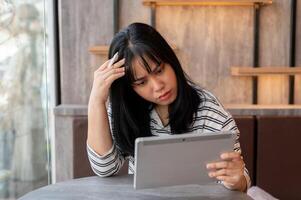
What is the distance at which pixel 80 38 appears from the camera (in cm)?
245

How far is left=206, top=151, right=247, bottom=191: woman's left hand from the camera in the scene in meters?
1.06

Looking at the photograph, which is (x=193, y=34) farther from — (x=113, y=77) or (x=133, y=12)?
(x=113, y=77)

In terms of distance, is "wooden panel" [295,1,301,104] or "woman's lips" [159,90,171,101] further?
"wooden panel" [295,1,301,104]

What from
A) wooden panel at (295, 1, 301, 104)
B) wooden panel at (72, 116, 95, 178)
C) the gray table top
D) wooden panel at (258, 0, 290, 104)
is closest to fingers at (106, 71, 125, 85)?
the gray table top

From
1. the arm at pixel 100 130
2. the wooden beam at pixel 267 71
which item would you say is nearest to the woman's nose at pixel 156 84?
the arm at pixel 100 130

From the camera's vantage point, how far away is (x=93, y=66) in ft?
8.09

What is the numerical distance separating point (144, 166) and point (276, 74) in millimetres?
1562

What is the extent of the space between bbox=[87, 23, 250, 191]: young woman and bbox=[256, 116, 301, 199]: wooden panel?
956 mm

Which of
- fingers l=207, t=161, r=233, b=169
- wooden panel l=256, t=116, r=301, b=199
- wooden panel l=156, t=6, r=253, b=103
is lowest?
wooden panel l=256, t=116, r=301, b=199

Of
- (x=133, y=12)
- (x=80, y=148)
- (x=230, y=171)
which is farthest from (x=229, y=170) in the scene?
(x=133, y=12)

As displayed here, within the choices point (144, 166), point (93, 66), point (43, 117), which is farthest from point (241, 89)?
point (144, 166)

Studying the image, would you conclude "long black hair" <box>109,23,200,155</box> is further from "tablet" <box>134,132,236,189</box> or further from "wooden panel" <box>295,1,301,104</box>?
"wooden panel" <box>295,1,301,104</box>

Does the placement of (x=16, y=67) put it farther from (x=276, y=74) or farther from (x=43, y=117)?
(x=276, y=74)

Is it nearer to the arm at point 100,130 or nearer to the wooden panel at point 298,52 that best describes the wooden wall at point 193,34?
the wooden panel at point 298,52
